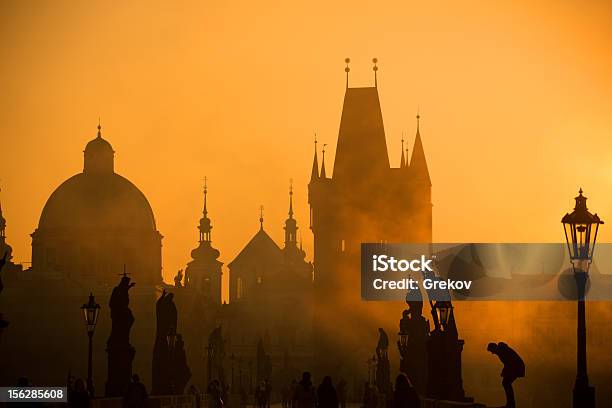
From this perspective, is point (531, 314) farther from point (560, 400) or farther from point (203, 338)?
point (203, 338)

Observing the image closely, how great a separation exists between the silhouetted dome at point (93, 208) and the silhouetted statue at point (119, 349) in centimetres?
10689

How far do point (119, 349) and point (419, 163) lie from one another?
297 feet

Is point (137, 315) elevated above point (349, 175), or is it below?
below

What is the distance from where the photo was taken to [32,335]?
465 ft

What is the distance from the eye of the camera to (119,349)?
138 feet

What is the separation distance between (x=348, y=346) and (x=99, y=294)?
2678 centimetres

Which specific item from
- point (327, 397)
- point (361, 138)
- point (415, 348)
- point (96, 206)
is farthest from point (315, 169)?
point (327, 397)

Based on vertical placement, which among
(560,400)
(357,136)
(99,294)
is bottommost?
(560,400)

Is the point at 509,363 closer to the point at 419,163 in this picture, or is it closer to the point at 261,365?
the point at 261,365

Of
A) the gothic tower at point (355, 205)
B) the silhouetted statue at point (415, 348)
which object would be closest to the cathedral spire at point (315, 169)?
the gothic tower at point (355, 205)

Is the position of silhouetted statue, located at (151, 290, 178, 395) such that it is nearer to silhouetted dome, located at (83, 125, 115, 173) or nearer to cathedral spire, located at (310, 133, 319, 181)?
cathedral spire, located at (310, 133, 319, 181)

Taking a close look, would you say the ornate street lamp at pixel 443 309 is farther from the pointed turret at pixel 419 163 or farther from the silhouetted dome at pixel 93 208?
the silhouetted dome at pixel 93 208

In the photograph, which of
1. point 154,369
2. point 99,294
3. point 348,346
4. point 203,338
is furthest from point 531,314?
point 154,369

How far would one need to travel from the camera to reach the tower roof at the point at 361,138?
423 ft
